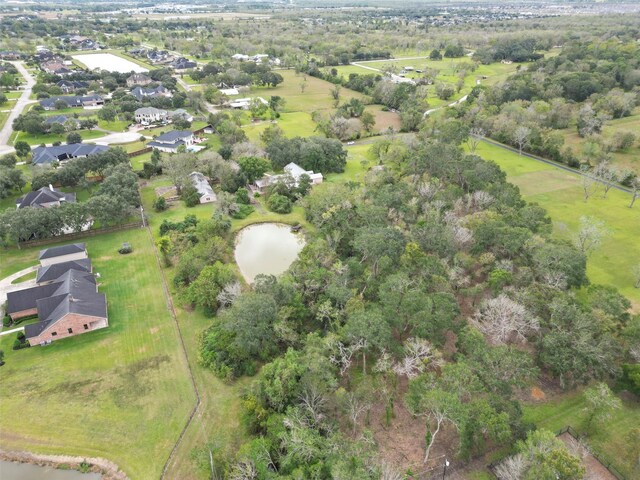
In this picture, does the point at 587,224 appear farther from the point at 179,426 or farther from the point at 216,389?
the point at 179,426

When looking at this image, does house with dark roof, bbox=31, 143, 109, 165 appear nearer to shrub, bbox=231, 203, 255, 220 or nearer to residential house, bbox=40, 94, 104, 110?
shrub, bbox=231, 203, 255, 220

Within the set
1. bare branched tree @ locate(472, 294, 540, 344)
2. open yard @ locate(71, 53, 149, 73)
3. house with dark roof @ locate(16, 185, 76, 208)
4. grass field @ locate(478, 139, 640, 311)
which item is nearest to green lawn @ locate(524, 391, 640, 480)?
bare branched tree @ locate(472, 294, 540, 344)

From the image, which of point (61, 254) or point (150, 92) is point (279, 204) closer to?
point (61, 254)

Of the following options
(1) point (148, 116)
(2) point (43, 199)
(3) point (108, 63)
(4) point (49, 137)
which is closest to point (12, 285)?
(2) point (43, 199)

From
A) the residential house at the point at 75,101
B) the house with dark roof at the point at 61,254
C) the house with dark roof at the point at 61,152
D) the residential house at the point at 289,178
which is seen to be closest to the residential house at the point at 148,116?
the residential house at the point at 75,101

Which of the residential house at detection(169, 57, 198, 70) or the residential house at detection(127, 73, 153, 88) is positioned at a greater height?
the residential house at detection(127, 73, 153, 88)

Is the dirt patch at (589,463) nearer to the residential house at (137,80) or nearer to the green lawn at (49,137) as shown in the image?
the green lawn at (49,137)
